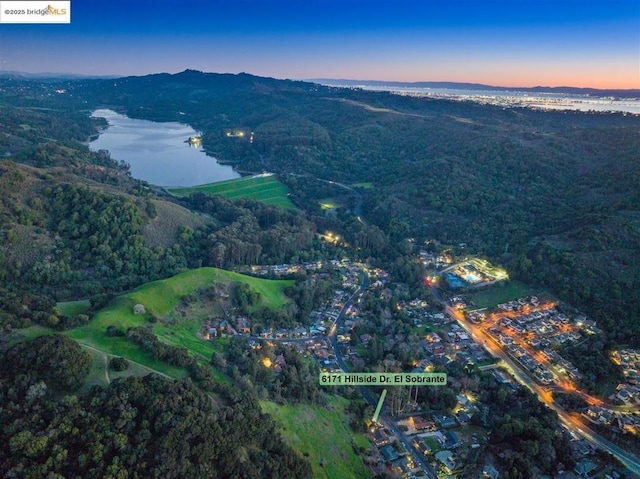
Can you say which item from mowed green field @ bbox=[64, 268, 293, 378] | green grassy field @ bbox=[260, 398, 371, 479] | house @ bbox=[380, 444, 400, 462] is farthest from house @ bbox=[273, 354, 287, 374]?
house @ bbox=[380, 444, 400, 462]

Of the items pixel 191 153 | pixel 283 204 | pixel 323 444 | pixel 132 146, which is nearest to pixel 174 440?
pixel 323 444

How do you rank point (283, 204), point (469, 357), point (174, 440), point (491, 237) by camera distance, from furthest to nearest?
point (283, 204), point (491, 237), point (469, 357), point (174, 440)

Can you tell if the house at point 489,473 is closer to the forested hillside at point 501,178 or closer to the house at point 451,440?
the house at point 451,440

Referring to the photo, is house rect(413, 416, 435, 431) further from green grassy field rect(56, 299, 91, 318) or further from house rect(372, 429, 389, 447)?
green grassy field rect(56, 299, 91, 318)

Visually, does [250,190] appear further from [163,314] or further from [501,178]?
[163,314]

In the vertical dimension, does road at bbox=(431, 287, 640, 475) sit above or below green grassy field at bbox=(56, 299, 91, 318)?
below

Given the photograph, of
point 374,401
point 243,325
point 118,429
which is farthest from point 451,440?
point 118,429

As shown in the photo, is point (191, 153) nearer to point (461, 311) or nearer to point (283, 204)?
point (283, 204)
